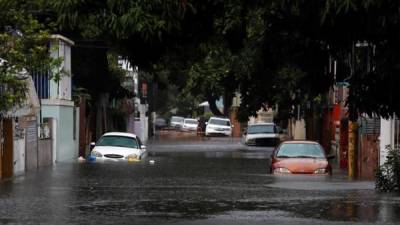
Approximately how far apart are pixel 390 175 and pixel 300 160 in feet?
17.3

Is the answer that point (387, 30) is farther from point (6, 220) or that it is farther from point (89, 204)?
point (89, 204)

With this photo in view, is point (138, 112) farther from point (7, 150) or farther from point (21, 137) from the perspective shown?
point (7, 150)

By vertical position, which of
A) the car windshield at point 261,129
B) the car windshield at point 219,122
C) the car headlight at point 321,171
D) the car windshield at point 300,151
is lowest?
the car headlight at point 321,171

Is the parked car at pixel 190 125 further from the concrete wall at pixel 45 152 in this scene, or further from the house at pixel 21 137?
the house at pixel 21 137

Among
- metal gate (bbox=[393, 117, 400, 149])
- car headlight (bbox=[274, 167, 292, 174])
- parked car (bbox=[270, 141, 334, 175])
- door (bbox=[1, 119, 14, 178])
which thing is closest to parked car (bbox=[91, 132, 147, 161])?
door (bbox=[1, 119, 14, 178])

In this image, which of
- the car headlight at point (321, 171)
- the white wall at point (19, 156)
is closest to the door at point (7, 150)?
the white wall at point (19, 156)

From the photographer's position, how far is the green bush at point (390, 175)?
68.4 ft

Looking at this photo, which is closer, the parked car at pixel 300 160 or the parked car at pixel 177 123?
the parked car at pixel 300 160

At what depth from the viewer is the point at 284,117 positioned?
2149 inches

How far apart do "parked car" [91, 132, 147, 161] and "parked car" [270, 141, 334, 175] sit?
743cm

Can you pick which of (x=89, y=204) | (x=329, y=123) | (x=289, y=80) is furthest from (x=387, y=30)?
(x=329, y=123)

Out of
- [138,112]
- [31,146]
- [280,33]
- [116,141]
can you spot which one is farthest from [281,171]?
[138,112]

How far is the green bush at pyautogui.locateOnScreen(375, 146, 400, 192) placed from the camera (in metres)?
20.8

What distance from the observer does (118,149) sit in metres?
32.9
